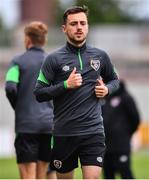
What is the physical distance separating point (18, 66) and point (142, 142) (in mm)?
22165

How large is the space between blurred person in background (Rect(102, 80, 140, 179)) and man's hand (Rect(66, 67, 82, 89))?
13.9 feet

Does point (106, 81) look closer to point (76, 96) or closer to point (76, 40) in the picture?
point (76, 96)

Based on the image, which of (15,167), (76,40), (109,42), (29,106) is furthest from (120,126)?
(109,42)

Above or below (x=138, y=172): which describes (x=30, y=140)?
above

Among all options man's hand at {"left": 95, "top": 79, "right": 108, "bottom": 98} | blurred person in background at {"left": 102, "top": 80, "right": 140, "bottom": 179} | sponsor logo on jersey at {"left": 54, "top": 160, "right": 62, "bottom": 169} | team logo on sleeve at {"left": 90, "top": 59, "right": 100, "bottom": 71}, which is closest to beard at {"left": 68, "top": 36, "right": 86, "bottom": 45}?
team logo on sleeve at {"left": 90, "top": 59, "right": 100, "bottom": 71}

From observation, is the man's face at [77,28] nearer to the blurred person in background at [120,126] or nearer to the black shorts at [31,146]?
the black shorts at [31,146]

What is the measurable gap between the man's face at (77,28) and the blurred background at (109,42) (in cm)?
1148

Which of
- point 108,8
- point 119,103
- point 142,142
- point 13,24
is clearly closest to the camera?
point 119,103

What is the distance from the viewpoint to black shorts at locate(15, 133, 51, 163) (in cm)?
1085

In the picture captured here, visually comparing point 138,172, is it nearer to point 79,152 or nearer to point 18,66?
point 18,66

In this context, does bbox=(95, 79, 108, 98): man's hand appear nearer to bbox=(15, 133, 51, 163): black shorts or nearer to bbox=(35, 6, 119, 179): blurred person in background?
bbox=(35, 6, 119, 179): blurred person in background

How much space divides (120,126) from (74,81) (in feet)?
14.8

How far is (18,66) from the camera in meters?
10.7

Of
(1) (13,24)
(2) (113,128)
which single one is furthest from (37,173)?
(1) (13,24)
